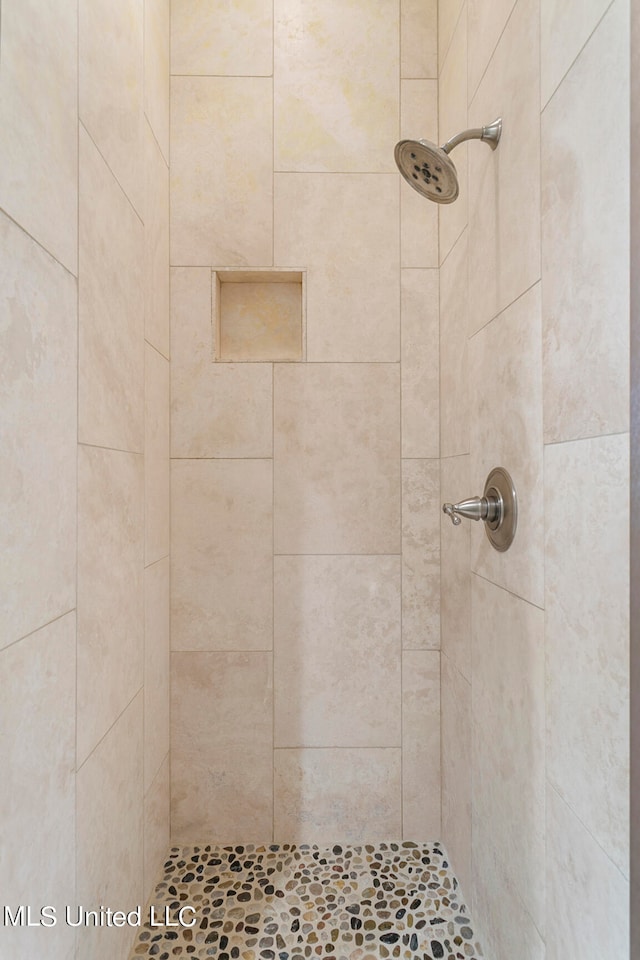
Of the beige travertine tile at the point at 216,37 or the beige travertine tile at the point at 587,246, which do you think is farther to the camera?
the beige travertine tile at the point at 216,37

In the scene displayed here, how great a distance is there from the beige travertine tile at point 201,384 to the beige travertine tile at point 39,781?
0.70 metres

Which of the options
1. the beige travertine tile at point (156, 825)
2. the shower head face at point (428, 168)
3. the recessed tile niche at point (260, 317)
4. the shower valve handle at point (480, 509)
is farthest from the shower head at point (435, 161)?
the beige travertine tile at point (156, 825)

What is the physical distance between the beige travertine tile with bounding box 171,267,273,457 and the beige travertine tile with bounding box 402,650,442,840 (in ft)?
2.72

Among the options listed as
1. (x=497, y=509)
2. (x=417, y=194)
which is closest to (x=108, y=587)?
Result: (x=497, y=509)

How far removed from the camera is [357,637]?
4.61 ft

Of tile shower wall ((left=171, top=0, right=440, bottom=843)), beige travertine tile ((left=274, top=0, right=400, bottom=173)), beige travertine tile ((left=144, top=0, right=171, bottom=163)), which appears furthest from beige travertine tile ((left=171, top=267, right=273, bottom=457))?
beige travertine tile ((left=274, top=0, right=400, bottom=173))

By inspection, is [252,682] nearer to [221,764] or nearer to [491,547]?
[221,764]

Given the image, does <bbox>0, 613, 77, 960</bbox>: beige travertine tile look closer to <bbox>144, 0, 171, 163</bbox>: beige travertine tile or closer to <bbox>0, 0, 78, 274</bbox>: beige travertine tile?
<bbox>0, 0, 78, 274</bbox>: beige travertine tile

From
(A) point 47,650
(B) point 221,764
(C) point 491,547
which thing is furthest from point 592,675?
(B) point 221,764

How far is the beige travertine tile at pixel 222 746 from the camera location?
138 centimetres

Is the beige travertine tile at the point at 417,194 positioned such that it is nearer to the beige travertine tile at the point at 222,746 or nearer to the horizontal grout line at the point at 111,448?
the horizontal grout line at the point at 111,448

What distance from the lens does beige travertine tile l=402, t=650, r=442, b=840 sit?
1.40 m

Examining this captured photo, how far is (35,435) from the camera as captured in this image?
2.25ft

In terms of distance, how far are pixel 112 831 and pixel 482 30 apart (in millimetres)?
1767
